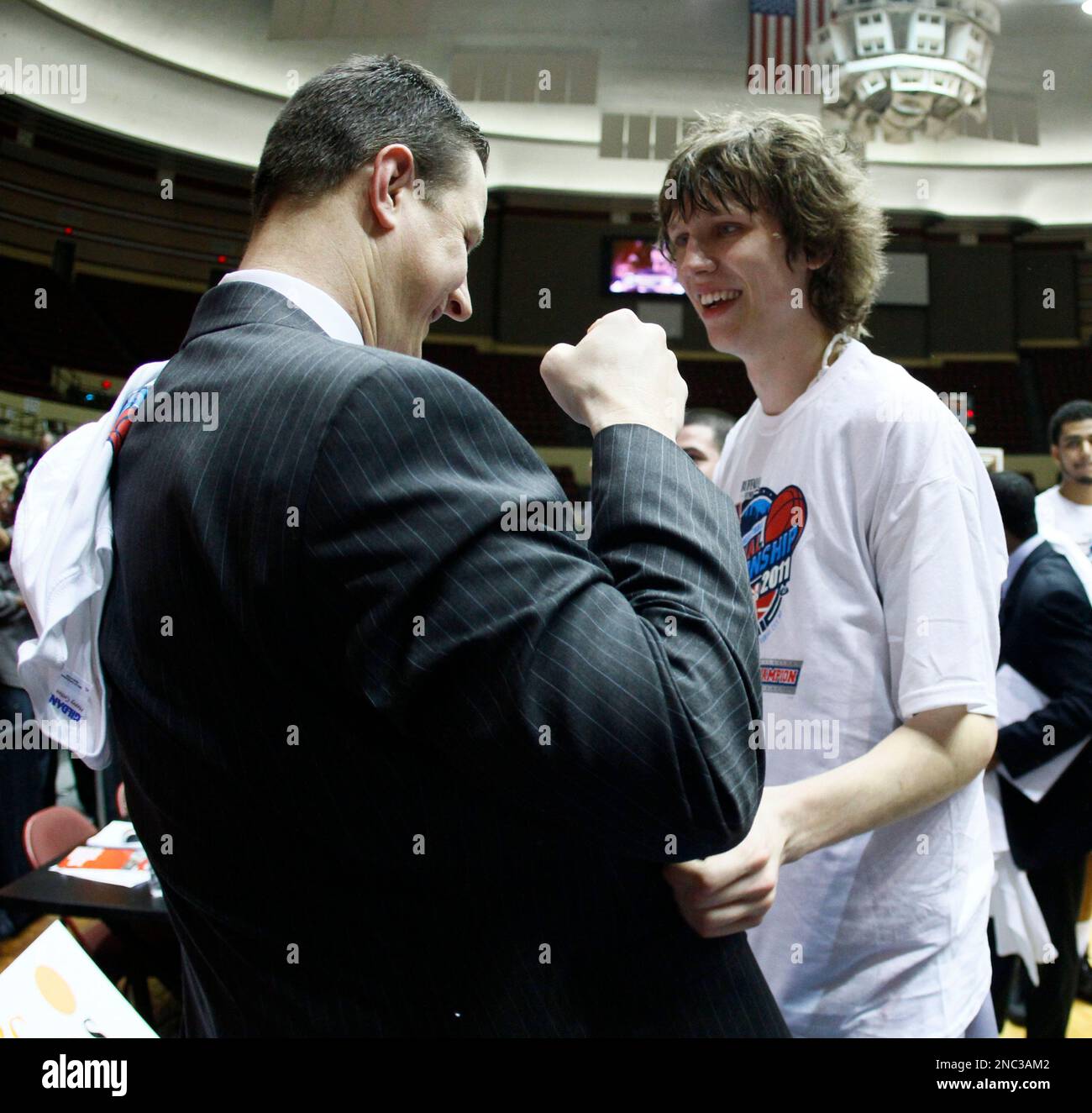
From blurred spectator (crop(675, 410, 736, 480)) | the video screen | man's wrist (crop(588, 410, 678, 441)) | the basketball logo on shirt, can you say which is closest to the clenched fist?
man's wrist (crop(588, 410, 678, 441))

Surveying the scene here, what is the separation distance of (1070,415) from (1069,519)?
39 centimetres

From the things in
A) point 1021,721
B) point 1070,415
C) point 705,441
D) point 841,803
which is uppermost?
point 1070,415

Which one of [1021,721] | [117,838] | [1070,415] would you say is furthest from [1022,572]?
[117,838]

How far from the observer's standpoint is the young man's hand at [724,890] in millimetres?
735

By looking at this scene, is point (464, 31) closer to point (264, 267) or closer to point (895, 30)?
point (895, 30)

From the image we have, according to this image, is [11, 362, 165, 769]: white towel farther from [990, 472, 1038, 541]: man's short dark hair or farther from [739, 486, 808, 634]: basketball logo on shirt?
[990, 472, 1038, 541]: man's short dark hair

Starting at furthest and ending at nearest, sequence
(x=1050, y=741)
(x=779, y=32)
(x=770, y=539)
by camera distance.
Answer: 1. (x=779, y=32)
2. (x=1050, y=741)
3. (x=770, y=539)

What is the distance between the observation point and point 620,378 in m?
0.78

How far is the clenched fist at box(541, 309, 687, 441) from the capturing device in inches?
29.6

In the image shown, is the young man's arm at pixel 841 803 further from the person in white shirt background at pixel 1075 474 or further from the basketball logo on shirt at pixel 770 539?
the person in white shirt background at pixel 1075 474

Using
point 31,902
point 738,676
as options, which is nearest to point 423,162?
point 738,676

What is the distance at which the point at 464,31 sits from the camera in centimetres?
904

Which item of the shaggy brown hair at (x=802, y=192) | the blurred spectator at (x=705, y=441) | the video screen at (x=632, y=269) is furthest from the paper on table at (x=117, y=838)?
the video screen at (x=632, y=269)

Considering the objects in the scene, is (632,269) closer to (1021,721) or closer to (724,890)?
(1021,721)
